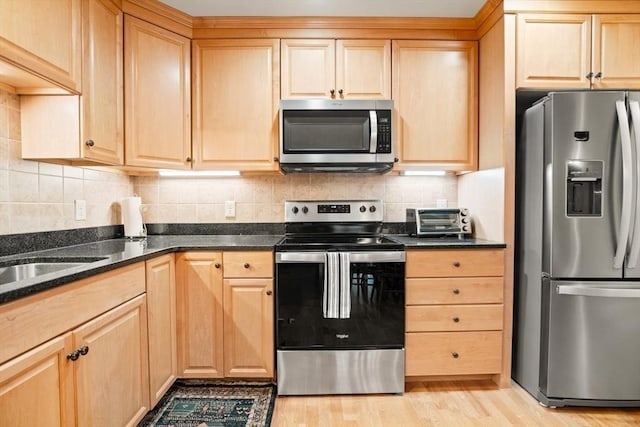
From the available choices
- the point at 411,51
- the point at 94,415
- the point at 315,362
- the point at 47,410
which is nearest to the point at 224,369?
the point at 315,362

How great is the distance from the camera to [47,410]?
106cm

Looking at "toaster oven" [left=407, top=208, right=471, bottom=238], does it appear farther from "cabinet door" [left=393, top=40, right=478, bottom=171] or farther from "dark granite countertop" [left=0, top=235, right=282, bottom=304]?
"dark granite countertop" [left=0, top=235, right=282, bottom=304]

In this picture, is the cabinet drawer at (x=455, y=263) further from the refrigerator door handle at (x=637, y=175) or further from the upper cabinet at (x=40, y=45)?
the upper cabinet at (x=40, y=45)

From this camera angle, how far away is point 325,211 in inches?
101

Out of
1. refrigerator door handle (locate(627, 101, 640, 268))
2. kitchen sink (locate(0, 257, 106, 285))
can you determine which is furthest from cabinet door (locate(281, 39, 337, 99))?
refrigerator door handle (locate(627, 101, 640, 268))

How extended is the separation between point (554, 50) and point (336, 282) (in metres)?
1.89

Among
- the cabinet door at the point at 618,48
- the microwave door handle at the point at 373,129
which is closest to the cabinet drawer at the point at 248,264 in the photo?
the microwave door handle at the point at 373,129

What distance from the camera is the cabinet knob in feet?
3.77

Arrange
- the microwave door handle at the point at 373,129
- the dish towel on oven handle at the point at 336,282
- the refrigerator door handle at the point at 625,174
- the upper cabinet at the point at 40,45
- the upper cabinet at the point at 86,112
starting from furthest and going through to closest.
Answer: the microwave door handle at the point at 373,129 → the dish towel on oven handle at the point at 336,282 → the refrigerator door handle at the point at 625,174 → the upper cabinet at the point at 86,112 → the upper cabinet at the point at 40,45

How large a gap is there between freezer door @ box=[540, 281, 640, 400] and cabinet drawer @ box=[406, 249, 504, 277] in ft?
1.02

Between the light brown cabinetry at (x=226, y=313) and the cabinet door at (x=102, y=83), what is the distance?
74 centimetres

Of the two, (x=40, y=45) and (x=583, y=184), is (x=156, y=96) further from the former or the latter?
(x=583, y=184)

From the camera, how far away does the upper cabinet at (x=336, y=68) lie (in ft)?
7.59

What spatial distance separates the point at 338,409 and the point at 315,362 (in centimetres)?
Answer: 28
